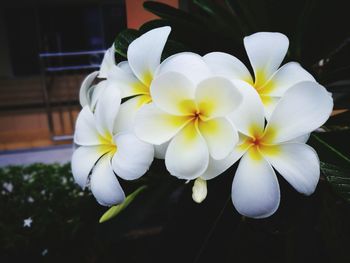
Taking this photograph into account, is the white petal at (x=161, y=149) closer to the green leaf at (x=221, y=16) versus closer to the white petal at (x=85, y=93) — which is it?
the white petal at (x=85, y=93)

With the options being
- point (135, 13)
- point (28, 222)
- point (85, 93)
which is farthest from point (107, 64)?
point (28, 222)

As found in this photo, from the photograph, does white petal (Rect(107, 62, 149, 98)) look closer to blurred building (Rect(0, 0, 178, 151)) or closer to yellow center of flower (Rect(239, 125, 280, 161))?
yellow center of flower (Rect(239, 125, 280, 161))

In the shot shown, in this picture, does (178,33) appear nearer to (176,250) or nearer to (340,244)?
(176,250)

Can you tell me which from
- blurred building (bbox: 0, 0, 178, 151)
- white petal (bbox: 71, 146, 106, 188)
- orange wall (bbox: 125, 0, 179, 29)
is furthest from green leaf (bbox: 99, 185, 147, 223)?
blurred building (bbox: 0, 0, 178, 151)

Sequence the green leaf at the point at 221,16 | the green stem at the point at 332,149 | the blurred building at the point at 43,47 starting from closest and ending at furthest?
the green stem at the point at 332,149, the green leaf at the point at 221,16, the blurred building at the point at 43,47

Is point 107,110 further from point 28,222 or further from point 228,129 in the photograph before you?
point 28,222

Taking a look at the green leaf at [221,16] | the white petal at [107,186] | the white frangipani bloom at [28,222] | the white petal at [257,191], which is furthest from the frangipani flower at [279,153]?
the white frangipani bloom at [28,222]
